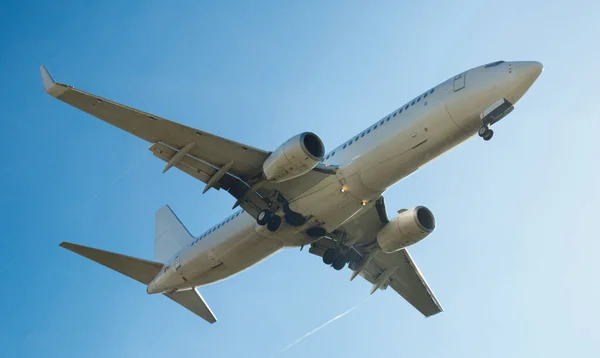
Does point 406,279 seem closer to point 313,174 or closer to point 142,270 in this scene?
point 313,174

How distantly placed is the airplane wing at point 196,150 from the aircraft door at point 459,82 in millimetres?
6145

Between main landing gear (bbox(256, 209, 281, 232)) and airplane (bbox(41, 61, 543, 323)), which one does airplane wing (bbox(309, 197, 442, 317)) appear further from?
main landing gear (bbox(256, 209, 281, 232))

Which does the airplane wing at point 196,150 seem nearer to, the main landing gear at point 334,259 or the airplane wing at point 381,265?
A: the main landing gear at point 334,259

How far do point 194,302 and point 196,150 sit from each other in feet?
33.4

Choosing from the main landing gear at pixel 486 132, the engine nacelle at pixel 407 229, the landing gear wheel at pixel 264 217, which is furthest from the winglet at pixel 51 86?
the main landing gear at pixel 486 132

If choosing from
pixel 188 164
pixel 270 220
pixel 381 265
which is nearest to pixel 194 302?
pixel 270 220

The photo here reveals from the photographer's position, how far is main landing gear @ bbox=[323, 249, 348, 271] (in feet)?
116

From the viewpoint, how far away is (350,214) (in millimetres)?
31359

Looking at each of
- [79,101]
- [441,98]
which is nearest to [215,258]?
[79,101]

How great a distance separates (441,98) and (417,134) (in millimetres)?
1660

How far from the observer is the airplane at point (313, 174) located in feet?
93.4

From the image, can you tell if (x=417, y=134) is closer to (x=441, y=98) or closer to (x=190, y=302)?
(x=441, y=98)

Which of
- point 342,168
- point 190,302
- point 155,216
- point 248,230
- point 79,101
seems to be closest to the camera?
point 79,101

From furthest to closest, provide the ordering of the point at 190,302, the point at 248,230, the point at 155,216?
the point at 155,216
the point at 190,302
the point at 248,230
